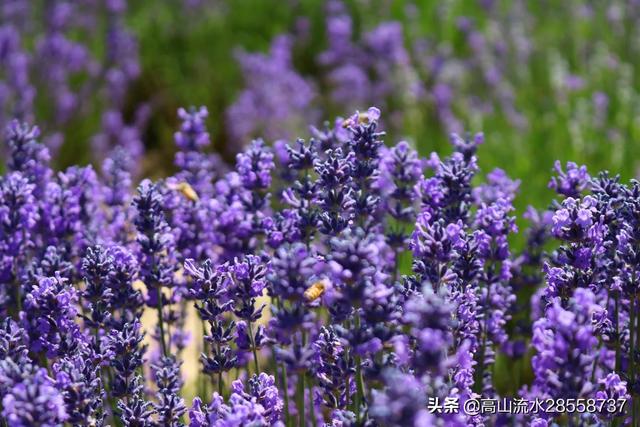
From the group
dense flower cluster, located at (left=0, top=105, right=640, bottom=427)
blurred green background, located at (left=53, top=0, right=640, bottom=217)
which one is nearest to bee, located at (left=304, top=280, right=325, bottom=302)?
dense flower cluster, located at (left=0, top=105, right=640, bottom=427)

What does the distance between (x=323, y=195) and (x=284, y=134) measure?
14.9 ft

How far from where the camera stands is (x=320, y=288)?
2.20m

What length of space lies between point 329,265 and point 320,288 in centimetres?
20

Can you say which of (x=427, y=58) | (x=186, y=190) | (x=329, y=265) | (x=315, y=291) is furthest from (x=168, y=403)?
(x=427, y=58)

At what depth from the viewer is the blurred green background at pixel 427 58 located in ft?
21.2

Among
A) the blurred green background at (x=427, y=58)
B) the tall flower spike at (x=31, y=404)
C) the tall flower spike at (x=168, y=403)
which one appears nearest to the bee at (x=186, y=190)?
the tall flower spike at (x=168, y=403)

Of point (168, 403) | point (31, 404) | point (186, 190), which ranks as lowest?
point (31, 404)

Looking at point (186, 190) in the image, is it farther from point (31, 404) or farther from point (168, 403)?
point (31, 404)

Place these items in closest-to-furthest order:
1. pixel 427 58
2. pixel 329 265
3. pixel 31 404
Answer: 1. pixel 31 404
2. pixel 329 265
3. pixel 427 58

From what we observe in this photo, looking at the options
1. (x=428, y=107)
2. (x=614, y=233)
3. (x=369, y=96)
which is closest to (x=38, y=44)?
(x=369, y=96)

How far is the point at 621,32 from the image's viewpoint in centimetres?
796

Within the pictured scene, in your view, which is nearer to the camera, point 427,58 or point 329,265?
point 329,265

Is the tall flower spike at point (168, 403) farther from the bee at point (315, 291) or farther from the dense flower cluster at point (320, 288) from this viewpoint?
the bee at point (315, 291)

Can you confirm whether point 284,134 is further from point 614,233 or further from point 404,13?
point 614,233
